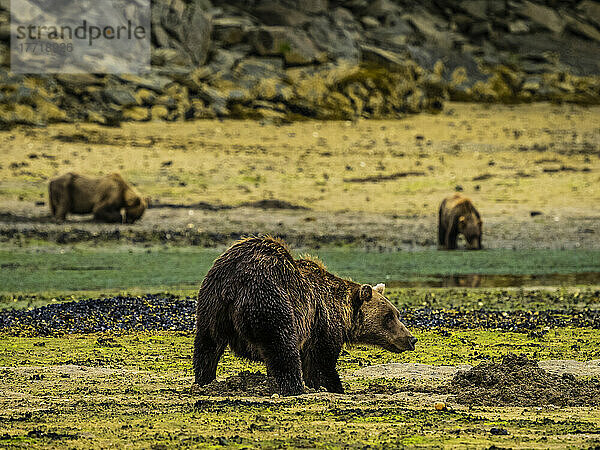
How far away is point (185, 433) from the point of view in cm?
688

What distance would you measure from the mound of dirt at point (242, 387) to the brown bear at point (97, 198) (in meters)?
16.4

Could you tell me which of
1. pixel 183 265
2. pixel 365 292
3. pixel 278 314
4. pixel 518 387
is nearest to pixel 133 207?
pixel 183 265

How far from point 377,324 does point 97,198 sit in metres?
17.6

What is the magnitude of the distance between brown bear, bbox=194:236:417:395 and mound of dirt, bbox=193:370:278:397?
16 cm

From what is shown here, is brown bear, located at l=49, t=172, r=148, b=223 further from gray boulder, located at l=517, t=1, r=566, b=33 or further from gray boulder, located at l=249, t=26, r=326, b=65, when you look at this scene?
gray boulder, located at l=517, t=1, r=566, b=33

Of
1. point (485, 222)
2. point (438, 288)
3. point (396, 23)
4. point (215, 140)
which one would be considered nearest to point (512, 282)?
point (438, 288)

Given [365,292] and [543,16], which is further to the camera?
[543,16]

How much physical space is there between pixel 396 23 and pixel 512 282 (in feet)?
117

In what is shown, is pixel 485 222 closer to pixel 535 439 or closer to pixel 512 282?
pixel 512 282

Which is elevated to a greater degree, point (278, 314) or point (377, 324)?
point (278, 314)

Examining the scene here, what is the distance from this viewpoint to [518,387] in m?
8.46

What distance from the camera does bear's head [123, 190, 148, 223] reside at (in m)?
25.3

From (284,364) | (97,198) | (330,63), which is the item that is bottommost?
(284,364)

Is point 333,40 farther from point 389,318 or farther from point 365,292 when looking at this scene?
point 365,292
